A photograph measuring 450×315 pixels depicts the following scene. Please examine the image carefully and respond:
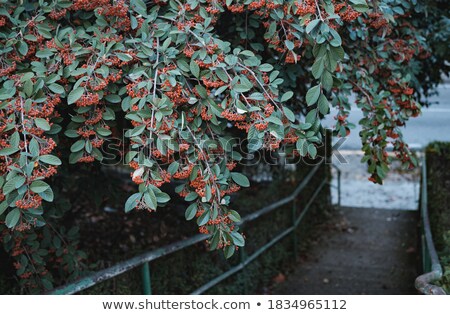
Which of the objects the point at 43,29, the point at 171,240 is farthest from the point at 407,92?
the point at 171,240

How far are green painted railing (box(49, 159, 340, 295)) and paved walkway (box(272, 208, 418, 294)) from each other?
0.44 metres

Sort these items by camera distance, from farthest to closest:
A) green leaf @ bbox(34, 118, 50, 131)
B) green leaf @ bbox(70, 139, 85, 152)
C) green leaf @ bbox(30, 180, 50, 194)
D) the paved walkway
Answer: the paved walkway < green leaf @ bbox(70, 139, 85, 152) < green leaf @ bbox(34, 118, 50, 131) < green leaf @ bbox(30, 180, 50, 194)

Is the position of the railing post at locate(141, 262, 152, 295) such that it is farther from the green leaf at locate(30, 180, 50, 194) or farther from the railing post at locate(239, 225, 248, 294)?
the green leaf at locate(30, 180, 50, 194)

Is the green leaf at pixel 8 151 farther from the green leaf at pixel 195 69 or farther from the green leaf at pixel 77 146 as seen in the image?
the green leaf at pixel 195 69

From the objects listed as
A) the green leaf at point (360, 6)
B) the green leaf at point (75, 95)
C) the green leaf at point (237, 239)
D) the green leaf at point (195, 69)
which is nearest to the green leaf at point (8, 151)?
the green leaf at point (75, 95)

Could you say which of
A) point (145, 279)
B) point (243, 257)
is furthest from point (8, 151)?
point (243, 257)

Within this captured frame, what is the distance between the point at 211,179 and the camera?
2.30 m

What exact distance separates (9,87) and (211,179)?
87 centimetres

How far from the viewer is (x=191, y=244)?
4.37 m

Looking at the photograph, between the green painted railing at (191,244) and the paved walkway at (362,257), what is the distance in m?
0.44

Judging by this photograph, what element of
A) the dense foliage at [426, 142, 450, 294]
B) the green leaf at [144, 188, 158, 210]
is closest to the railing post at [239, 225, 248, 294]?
the dense foliage at [426, 142, 450, 294]

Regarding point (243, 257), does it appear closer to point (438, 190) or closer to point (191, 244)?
point (191, 244)

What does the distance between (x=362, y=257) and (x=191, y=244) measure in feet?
9.84

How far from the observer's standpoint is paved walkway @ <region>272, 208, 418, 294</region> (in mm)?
5875
